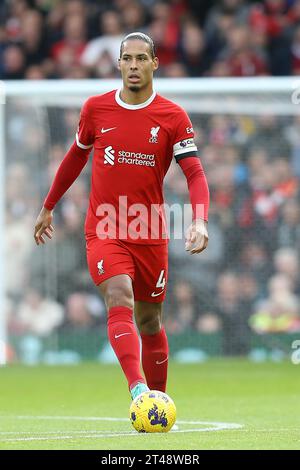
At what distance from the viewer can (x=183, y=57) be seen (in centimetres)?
1827

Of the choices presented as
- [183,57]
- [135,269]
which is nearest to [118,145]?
[135,269]

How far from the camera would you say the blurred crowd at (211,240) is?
15.2 metres

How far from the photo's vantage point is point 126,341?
7.49 metres

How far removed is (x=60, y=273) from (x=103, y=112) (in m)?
7.48

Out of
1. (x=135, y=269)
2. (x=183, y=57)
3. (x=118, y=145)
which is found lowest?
(x=135, y=269)

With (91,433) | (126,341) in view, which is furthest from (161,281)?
(91,433)

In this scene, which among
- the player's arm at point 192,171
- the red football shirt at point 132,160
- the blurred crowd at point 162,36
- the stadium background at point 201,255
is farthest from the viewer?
the blurred crowd at point 162,36

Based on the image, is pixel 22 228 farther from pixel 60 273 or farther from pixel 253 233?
pixel 253 233

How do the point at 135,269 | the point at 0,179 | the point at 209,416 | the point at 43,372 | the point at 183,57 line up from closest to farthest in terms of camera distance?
the point at 135,269 → the point at 209,416 → the point at 43,372 → the point at 0,179 → the point at 183,57

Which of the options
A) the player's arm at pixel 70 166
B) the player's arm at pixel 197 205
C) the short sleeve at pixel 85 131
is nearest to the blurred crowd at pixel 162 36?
the player's arm at pixel 70 166

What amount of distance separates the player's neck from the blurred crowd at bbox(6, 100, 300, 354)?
7.03 metres

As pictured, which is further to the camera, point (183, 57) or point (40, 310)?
point (183, 57)

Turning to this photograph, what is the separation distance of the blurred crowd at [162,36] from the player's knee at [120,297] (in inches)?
398

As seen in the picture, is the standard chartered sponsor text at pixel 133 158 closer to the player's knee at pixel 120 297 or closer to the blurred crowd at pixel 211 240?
the player's knee at pixel 120 297
